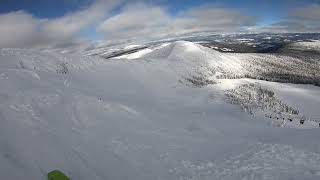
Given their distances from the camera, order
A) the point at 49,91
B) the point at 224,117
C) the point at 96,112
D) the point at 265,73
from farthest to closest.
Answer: the point at 265,73 → the point at 224,117 → the point at 49,91 → the point at 96,112

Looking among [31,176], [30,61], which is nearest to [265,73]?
[30,61]

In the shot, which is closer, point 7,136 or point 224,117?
point 7,136

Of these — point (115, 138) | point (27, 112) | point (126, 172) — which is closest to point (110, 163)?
point (126, 172)

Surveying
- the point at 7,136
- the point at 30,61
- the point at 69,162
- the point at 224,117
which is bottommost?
the point at 224,117

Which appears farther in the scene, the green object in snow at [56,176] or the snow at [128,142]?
the snow at [128,142]

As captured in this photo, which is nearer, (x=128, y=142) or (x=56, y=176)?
(x=56, y=176)

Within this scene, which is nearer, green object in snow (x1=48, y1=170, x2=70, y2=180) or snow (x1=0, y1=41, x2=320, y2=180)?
green object in snow (x1=48, y1=170, x2=70, y2=180)

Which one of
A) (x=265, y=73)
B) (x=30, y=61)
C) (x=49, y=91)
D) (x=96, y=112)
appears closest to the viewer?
(x=96, y=112)

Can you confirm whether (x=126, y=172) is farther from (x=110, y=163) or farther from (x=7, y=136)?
(x=7, y=136)

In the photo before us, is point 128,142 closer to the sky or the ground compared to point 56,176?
closer to the ground

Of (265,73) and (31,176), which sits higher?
(31,176)
